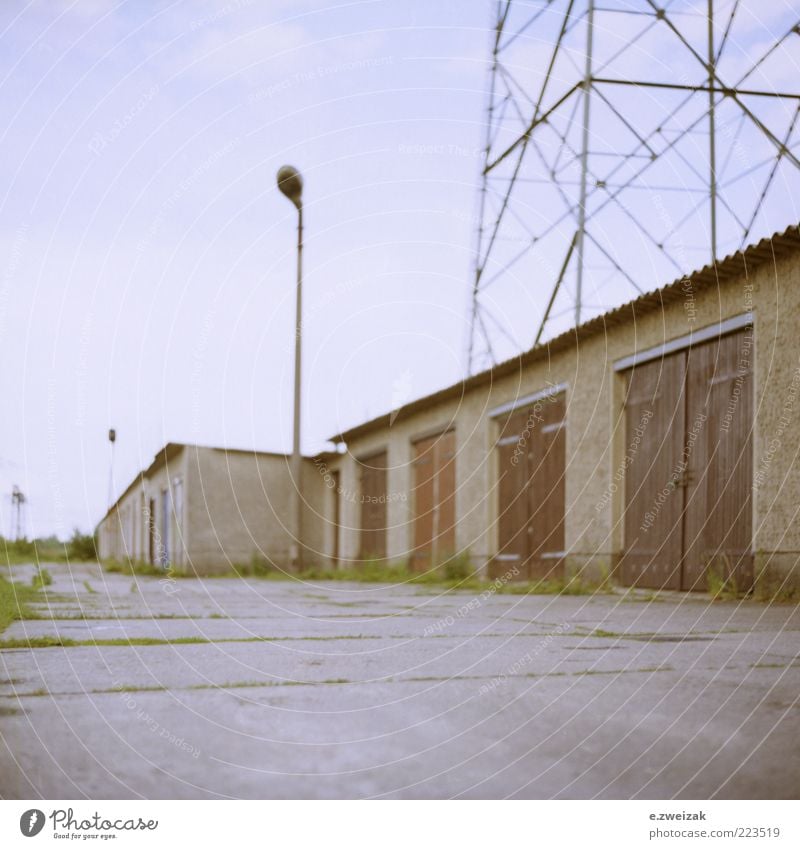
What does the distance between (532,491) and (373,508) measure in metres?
5.19

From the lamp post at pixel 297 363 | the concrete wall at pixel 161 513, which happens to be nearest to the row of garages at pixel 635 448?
the lamp post at pixel 297 363

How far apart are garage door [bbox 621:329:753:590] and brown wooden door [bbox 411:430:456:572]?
3.36 meters

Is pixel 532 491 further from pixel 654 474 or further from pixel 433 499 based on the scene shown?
pixel 433 499

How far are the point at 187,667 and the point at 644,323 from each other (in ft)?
18.2

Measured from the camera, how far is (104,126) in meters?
2.12

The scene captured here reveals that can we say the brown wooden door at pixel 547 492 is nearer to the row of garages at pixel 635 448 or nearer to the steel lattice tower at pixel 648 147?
the row of garages at pixel 635 448

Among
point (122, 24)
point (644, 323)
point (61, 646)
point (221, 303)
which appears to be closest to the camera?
point (122, 24)

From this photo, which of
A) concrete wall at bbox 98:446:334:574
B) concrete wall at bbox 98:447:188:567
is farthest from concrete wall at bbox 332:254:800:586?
concrete wall at bbox 98:447:188:567

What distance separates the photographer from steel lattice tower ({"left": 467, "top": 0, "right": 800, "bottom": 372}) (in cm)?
697

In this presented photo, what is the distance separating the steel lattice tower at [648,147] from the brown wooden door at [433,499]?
8.28 ft

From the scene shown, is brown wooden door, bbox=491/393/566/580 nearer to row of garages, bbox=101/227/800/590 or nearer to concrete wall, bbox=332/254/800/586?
row of garages, bbox=101/227/800/590

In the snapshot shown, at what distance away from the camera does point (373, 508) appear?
13453mm
